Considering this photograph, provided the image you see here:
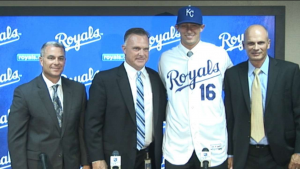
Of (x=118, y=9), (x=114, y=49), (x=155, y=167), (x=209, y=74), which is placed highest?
(x=118, y=9)

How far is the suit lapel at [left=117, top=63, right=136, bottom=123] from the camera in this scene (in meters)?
3.09

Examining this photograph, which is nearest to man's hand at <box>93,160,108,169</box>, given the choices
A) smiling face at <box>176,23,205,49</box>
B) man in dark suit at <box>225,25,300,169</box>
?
man in dark suit at <box>225,25,300,169</box>

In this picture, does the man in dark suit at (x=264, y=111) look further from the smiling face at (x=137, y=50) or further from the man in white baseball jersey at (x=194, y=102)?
the smiling face at (x=137, y=50)

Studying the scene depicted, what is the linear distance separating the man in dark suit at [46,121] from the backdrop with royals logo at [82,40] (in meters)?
1.20

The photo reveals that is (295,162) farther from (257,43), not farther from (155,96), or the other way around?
(155,96)

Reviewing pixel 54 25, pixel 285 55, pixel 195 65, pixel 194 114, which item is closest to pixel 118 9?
pixel 54 25

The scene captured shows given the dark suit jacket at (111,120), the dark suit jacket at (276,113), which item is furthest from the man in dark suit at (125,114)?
the dark suit jacket at (276,113)

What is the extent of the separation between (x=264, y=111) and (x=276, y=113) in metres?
0.10

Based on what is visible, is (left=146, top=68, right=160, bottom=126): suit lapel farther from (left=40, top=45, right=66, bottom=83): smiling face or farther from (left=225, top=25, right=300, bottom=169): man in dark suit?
(left=40, top=45, right=66, bottom=83): smiling face

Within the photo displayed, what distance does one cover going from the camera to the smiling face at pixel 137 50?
3.13 metres

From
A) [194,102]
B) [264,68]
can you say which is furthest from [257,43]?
[194,102]

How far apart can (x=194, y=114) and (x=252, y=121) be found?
502 millimetres

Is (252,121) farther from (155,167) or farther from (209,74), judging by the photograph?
(155,167)

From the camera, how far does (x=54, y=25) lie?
4.25 metres
